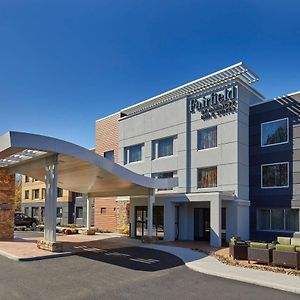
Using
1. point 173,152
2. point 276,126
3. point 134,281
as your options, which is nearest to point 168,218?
point 173,152

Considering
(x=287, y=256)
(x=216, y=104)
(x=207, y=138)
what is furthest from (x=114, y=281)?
(x=216, y=104)

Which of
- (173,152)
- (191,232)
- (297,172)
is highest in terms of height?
(173,152)

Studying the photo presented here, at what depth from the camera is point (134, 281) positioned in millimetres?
10227

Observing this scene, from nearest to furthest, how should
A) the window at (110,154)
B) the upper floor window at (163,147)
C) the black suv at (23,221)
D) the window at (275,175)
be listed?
the window at (275,175) < the upper floor window at (163,147) < the window at (110,154) < the black suv at (23,221)

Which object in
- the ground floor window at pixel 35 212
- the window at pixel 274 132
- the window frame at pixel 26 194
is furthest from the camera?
the window frame at pixel 26 194

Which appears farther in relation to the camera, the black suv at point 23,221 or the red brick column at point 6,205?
the black suv at point 23,221

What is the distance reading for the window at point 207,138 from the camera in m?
23.1

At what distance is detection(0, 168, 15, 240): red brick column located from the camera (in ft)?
A: 68.4

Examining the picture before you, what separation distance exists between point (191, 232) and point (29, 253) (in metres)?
11.5

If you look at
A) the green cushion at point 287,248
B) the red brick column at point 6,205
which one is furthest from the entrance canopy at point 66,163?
the green cushion at point 287,248

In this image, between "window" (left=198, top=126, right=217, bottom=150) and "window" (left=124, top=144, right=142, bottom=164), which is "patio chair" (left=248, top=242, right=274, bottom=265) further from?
"window" (left=124, top=144, right=142, bottom=164)

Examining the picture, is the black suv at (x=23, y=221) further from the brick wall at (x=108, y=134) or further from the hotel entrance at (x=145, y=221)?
the hotel entrance at (x=145, y=221)

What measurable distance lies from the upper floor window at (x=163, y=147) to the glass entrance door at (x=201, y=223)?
15.6 ft

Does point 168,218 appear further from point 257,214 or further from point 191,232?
point 257,214
